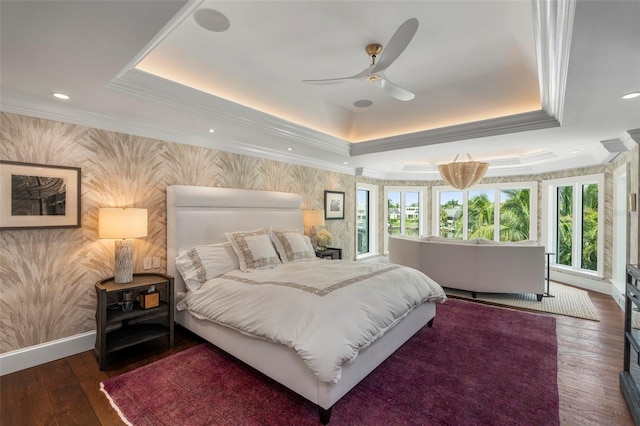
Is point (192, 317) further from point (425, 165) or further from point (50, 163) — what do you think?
point (425, 165)

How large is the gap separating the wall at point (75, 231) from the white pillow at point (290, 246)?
1245 millimetres

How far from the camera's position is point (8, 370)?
8.07 ft

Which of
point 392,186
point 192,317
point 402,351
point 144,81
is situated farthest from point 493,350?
point 392,186

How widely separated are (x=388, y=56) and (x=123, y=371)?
3.38 m

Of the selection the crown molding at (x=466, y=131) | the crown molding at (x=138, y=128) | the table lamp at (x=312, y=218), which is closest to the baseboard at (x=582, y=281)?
Result: the crown molding at (x=466, y=131)

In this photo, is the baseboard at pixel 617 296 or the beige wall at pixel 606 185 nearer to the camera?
the beige wall at pixel 606 185

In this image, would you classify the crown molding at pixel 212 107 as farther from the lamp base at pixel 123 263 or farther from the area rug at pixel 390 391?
the area rug at pixel 390 391

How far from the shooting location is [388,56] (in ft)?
7.00

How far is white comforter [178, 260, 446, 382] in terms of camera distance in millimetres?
1915

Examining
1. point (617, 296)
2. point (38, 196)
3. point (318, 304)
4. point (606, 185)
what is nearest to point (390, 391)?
point (318, 304)

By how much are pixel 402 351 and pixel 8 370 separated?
3.49 m

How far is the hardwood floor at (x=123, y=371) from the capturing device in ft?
6.48

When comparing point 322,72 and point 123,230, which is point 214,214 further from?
point 322,72

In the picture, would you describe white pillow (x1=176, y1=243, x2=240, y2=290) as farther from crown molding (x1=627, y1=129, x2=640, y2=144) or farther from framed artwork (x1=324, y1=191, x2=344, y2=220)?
crown molding (x1=627, y1=129, x2=640, y2=144)
